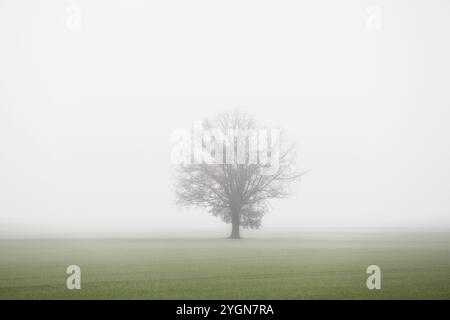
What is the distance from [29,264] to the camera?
28891 millimetres

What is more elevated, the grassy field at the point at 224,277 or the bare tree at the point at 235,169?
the bare tree at the point at 235,169

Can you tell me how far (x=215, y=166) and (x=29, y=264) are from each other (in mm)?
33655

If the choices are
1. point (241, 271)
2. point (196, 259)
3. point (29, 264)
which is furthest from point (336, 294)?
point (29, 264)

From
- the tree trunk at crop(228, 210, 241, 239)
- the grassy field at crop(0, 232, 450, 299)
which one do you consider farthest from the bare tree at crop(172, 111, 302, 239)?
the grassy field at crop(0, 232, 450, 299)

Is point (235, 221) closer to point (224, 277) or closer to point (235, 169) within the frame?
point (235, 169)

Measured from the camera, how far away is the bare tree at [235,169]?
199 feet

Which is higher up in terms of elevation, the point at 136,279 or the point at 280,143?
the point at 280,143

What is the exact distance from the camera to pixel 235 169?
200 ft

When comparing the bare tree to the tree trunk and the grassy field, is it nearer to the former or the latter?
the tree trunk

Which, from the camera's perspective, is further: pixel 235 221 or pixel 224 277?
pixel 235 221

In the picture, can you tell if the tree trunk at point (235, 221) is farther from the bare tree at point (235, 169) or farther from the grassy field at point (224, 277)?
the grassy field at point (224, 277)

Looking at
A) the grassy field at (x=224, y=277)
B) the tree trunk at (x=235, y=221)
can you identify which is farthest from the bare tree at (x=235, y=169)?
the grassy field at (x=224, y=277)

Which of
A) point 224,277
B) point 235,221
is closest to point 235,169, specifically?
point 235,221
